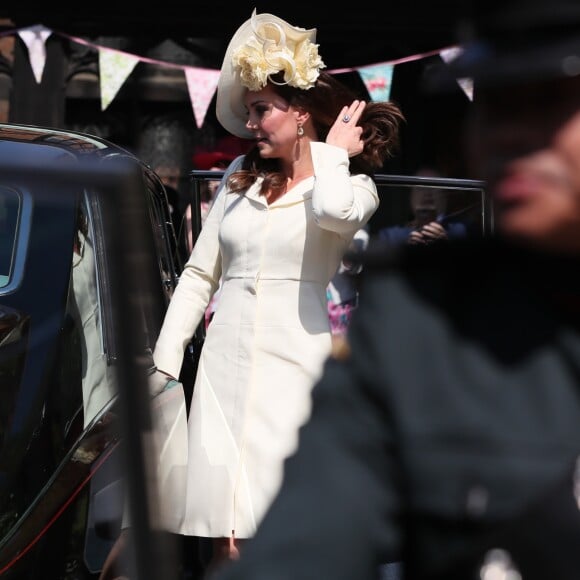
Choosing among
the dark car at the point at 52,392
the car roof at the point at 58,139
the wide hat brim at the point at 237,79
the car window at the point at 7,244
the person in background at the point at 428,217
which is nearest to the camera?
the dark car at the point at 52,392

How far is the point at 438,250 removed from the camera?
0.99 m

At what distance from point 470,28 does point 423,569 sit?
1.49 feet

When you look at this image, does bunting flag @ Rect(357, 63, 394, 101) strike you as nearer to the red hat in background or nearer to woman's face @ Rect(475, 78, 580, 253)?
the red hat in background

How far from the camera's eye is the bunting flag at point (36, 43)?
23.0 ft

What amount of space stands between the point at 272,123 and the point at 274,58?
180 millimetres

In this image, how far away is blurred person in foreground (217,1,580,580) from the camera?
884 mm

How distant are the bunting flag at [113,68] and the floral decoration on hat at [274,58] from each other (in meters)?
3.65

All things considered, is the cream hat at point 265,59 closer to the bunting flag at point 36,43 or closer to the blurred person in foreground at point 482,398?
the blurred person in foreground at point 482,398

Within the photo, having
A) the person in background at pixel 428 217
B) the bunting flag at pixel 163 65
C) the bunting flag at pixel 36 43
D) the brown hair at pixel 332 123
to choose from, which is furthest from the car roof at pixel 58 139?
the bunting flag at pixel 36 43

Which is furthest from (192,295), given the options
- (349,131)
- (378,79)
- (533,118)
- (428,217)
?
(378,79)

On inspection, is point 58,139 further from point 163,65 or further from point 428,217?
point 163,65

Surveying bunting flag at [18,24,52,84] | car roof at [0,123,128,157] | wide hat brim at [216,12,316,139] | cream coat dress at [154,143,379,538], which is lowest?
cream coat dress at [154,143,379,538]

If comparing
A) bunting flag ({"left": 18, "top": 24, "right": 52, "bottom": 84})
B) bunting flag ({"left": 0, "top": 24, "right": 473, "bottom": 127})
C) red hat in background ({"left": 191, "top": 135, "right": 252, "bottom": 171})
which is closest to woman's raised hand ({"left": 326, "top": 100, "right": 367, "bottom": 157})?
red hat in background ({"left": 191, "top": 135, "right": 252, "bottom": 171})

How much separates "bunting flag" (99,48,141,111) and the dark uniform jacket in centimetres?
610
